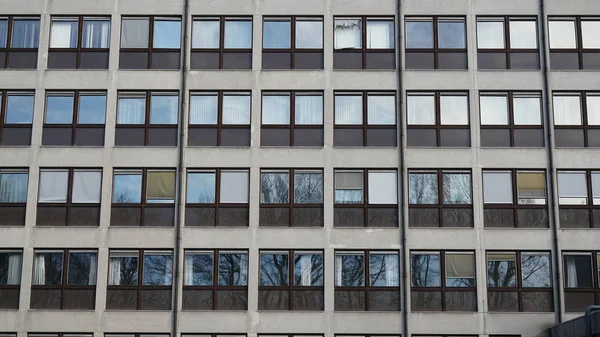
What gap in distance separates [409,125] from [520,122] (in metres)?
4.57

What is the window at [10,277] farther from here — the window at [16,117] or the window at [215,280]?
the window at [215,280]

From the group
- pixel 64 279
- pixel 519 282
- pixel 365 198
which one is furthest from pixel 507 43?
pixel 64 279

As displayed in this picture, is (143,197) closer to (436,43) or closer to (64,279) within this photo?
(64,279)

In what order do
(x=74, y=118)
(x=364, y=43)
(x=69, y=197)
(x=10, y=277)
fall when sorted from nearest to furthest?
(x=10, y=277) < (x=69, y=197) < (x=74, y=118) < (x=364, y=43)

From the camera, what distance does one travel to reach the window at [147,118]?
3572cm

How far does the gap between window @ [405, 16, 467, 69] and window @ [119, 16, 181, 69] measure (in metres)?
9.78

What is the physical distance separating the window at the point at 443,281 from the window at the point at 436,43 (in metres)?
7.91

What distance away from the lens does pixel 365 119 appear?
3578 cm

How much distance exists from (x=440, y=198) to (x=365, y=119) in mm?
4441

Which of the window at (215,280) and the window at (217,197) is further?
the window at (217,197)

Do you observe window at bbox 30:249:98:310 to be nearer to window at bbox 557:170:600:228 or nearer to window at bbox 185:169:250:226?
window at bbox 185:169:250:226

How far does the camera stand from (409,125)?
35.7 m

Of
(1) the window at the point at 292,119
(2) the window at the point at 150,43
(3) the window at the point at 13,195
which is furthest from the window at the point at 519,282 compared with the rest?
(3) the window at the point at 13,195

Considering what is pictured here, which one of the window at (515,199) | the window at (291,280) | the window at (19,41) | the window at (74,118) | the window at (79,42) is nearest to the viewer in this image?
the window at (291,280)
